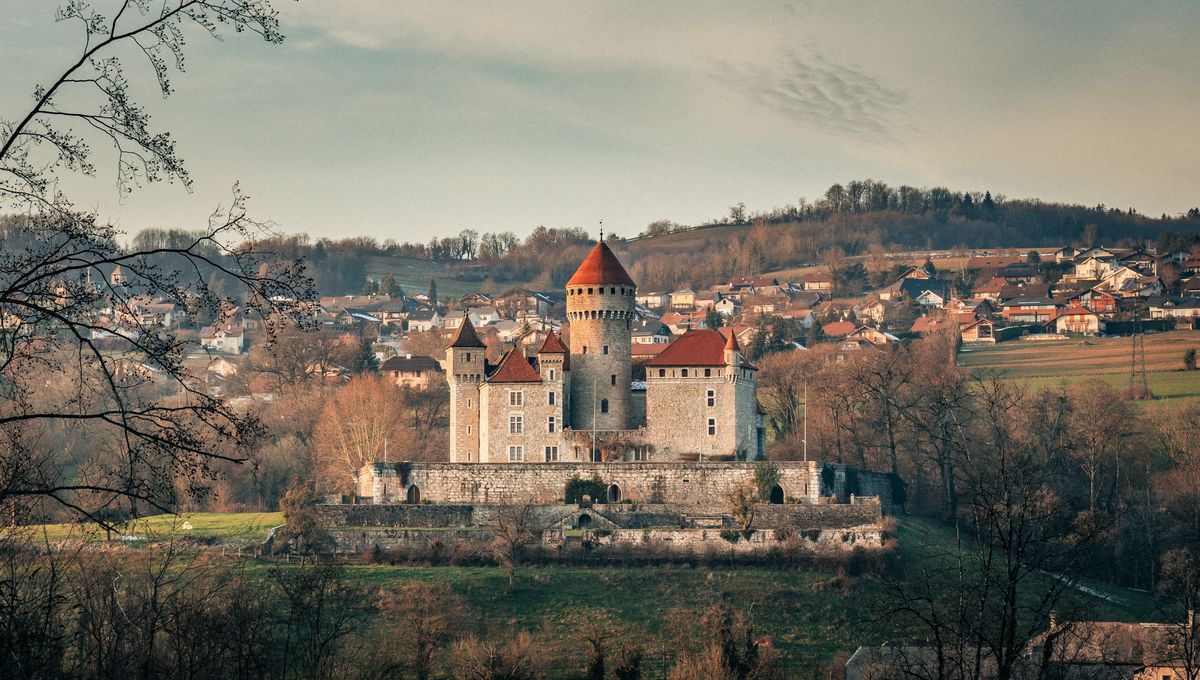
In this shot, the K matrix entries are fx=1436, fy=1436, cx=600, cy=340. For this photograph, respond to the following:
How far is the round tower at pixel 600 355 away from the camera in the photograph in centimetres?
6284

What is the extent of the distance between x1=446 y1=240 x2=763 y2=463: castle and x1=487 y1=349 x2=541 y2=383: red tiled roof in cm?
5

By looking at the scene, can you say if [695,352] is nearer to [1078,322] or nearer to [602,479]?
[602,479]

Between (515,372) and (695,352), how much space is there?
792 cm

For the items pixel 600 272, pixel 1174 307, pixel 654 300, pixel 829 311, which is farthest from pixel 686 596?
pixel 654 300

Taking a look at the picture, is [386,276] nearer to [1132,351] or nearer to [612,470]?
[1132,351]

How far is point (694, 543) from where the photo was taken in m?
56.5

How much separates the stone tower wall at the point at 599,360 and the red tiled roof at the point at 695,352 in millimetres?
1578

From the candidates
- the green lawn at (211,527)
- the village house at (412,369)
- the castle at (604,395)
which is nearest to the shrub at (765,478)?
the castle at (604,395)

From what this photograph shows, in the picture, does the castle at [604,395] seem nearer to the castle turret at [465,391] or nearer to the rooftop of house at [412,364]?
the castle turret at [465,391]

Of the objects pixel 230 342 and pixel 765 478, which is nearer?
pixel 765 478

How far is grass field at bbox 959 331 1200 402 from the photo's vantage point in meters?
85.4

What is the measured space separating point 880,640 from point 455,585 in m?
15.4

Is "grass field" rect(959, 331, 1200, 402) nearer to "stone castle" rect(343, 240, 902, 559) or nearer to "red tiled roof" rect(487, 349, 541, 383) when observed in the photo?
"stone castle" rect(343, 240, 902, 559)

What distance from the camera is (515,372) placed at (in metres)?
62.9
